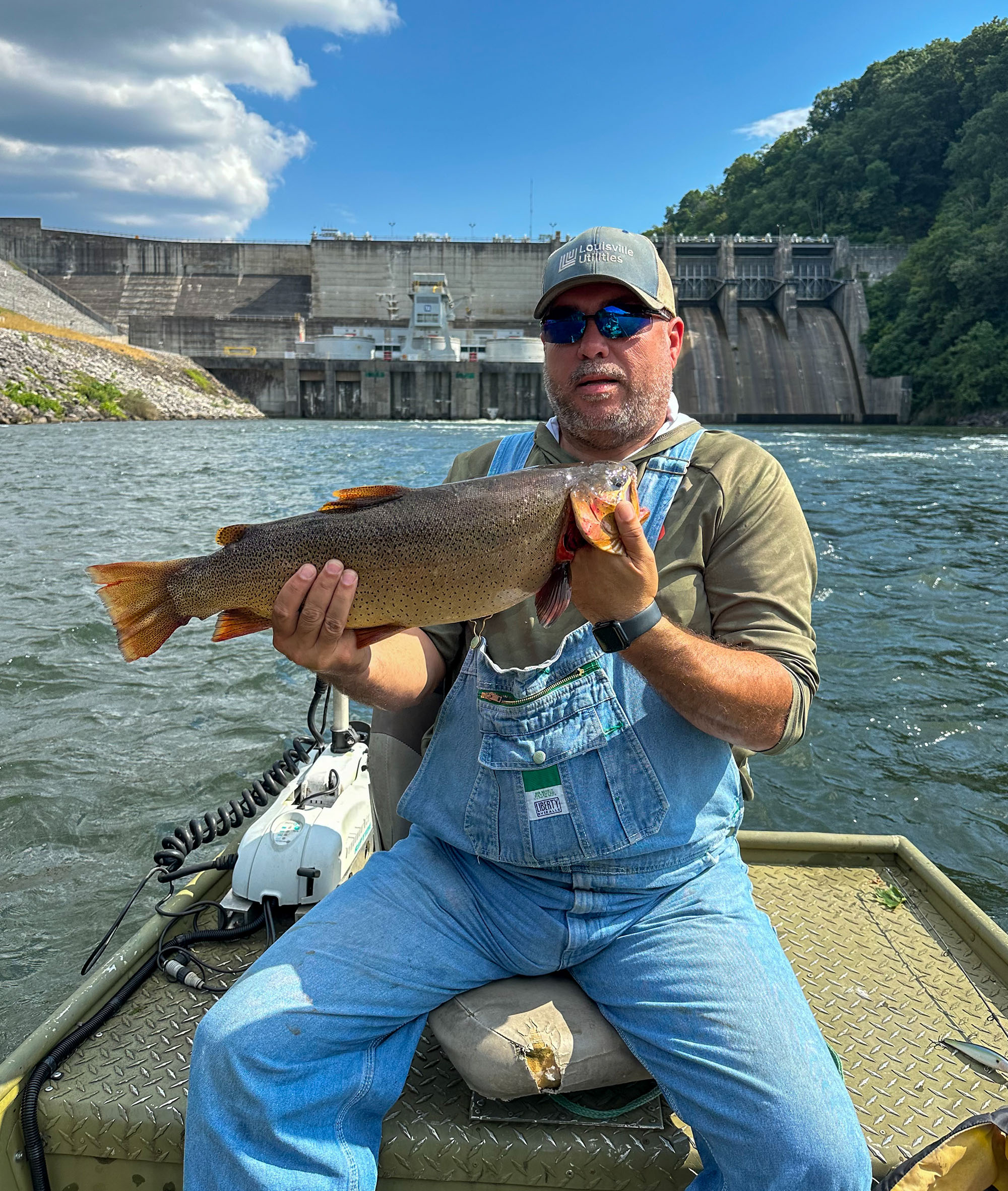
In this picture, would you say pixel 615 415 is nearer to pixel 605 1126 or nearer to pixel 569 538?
pixel 569 538

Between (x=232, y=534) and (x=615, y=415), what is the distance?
4.16 feet

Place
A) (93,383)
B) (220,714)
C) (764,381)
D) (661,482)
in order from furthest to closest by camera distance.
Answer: (764,381) → (93,383) → (220,714) → (661,482)

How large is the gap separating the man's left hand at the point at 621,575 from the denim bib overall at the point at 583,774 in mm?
332

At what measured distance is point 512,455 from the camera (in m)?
3.08

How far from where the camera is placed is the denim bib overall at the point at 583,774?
8.02 feet

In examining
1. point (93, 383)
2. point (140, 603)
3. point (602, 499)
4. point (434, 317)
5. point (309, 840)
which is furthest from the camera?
point (434, 317)

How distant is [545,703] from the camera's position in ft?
8.38

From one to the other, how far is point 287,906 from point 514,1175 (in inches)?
55.3

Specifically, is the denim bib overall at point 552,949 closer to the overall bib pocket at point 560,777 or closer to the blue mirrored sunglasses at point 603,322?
the overall bib pocket at point 560,777

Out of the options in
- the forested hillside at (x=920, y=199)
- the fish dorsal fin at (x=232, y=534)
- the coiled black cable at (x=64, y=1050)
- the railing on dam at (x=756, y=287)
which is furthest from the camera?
the railing on dam at (x=756, y=287)

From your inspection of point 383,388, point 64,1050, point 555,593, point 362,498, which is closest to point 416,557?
point 362,498

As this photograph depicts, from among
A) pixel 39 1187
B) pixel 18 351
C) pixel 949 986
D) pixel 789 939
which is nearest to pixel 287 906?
pixel 39 1187

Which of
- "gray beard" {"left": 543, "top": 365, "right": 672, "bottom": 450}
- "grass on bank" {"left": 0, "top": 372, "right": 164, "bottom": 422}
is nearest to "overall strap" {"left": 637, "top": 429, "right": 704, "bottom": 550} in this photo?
"gray beard" {"left": 543, "top": 365, "right": 672, "bottom": 450}

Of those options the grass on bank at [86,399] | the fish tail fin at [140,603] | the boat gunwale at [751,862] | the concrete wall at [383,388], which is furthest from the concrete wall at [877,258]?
the fish tail fin at [140,603]
